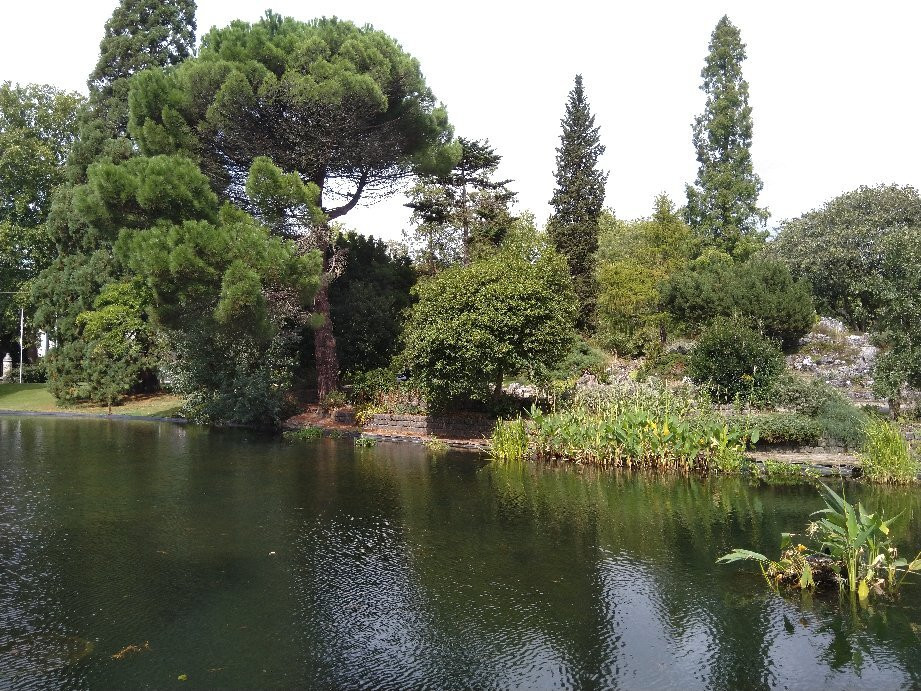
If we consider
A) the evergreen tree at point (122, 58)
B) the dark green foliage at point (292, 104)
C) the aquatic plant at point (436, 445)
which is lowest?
the aquatic plant at point (436, 445)

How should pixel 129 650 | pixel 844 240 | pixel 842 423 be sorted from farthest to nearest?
pixel 844 240 → pixel 842 423 → pixel 129 650

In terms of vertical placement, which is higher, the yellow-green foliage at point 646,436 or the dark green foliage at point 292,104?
the dark green foliage at point 292,104

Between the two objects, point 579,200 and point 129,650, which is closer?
point 129,650

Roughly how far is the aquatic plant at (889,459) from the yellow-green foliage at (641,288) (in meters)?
13.8

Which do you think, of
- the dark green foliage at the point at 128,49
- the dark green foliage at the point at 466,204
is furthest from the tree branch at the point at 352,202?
the dark green foliage at the point at 128,49

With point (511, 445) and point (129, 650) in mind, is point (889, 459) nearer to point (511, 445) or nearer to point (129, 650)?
point (511, 445)

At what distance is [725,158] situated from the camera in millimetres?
34000

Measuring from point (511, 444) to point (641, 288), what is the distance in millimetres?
14696

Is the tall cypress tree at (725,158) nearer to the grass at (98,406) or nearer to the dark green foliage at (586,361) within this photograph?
the dark green foliage at (586,361)

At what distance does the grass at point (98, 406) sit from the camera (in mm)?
24703

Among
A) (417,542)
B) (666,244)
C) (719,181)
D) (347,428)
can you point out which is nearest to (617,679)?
(417,542)

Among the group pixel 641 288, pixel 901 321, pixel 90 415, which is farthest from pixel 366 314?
pixel 901 321

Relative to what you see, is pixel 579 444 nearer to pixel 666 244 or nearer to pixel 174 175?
pixel 174 175

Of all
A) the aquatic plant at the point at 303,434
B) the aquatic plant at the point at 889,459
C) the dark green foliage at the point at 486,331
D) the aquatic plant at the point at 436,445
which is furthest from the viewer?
the aquatic plant at the point at 303,434
